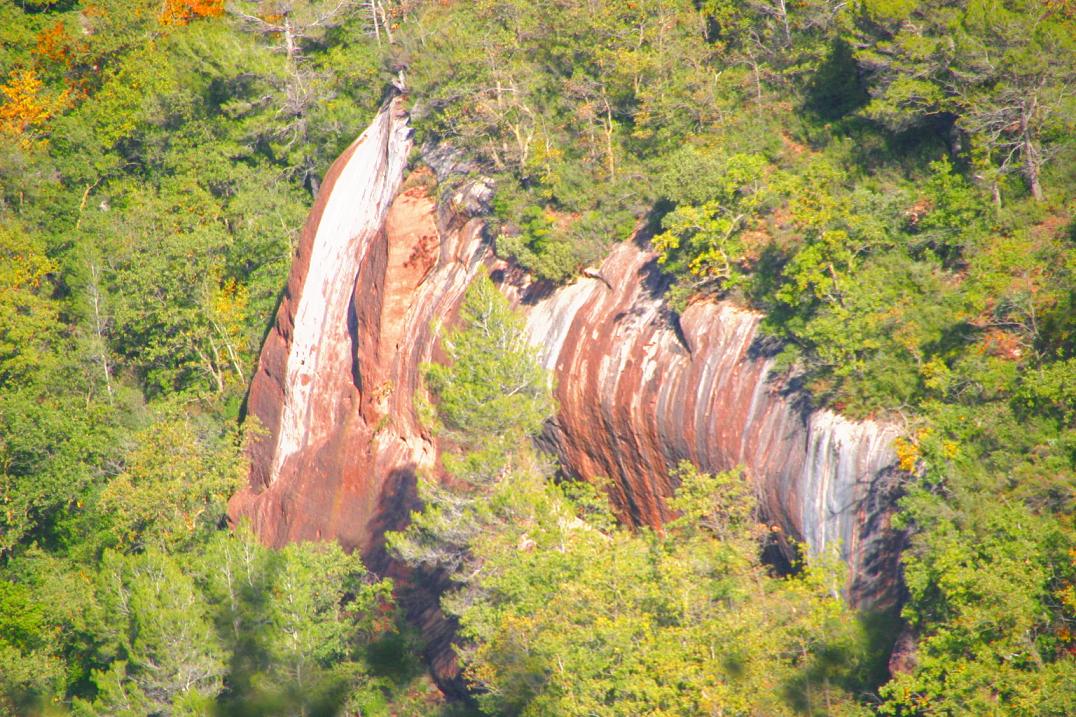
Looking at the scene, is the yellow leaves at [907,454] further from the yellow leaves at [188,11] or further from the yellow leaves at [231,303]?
the yellow leaves at [188,11]

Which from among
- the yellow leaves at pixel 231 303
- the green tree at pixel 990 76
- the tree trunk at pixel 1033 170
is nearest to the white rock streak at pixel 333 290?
the yellow leaves at pixel 231 303

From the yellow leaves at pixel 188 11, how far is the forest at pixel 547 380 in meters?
9.09

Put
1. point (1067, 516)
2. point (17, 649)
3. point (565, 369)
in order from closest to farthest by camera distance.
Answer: point (1067, 516) → point (565, 369) → point (17, 649)

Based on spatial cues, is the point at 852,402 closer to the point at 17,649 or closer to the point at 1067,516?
the point at 1067,516

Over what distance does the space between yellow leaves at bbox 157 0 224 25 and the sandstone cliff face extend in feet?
73.7

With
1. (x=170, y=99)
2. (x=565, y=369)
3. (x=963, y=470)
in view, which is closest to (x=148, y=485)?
(x=565, y=369)

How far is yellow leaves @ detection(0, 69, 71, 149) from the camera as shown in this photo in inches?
2368

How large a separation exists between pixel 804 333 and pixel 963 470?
5518 millimetres

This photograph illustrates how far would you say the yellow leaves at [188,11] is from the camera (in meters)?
61.5

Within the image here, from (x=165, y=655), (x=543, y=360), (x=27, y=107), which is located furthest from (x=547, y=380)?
(x=27, y=107)

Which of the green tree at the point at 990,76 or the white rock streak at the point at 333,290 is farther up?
the green tree at the point at 990,76

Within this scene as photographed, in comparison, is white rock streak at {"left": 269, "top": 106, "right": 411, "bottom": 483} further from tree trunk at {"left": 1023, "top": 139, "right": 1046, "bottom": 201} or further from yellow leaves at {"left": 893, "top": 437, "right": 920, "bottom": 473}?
yellow leaves at {"left": 893, "top": 437, "right": 920, "bottom": 473}

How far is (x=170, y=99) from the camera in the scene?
55594mm

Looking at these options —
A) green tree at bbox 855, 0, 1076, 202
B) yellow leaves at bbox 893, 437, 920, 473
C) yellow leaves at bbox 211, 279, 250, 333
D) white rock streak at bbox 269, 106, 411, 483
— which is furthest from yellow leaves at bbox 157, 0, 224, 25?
yellow leaves at bbox 893, 437, 920, 473
